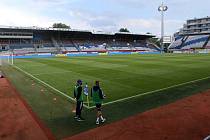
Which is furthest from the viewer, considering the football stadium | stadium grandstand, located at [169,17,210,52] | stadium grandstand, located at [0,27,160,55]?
stadium grandstand, located at [169,17,210,52]

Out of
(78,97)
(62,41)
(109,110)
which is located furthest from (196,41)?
(78,97)

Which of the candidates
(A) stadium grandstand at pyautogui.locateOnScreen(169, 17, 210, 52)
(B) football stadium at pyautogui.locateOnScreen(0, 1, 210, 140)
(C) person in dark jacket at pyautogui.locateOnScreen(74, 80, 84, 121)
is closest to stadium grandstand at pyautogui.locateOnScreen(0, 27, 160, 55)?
(A) stadium grandstand at pyautogui.locateOnScreen(169, 17, 210, 52)

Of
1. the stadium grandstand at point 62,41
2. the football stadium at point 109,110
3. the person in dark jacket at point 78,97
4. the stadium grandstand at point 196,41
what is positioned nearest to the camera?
the football stadium at point 109,110

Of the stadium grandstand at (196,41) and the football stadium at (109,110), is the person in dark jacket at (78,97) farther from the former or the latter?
the stadium grandstand at (196,41)

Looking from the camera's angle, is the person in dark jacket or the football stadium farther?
the person in dark jacket

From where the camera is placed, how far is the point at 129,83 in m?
20.3

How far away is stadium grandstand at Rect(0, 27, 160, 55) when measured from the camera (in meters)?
85.5

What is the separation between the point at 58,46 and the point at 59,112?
8246cm

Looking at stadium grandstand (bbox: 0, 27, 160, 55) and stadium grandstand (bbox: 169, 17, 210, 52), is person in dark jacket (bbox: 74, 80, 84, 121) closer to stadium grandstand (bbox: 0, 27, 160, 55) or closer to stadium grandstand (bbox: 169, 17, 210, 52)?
stadium grandstand (bbox: 0, 27, 160, 55)

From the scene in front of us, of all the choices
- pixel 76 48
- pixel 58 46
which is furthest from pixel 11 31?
pixel 76 48

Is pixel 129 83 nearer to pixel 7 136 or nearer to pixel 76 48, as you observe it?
pixel 7 136

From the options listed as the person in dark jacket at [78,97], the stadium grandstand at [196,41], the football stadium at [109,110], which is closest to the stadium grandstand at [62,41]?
the stadium grandstand at [196,41]

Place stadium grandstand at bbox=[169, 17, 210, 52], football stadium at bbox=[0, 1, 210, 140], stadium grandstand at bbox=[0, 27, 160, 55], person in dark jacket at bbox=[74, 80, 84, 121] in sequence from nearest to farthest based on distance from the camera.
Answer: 1. football stadium at bbox=[0, 1, 210, 140]
2. person in dark jacket at bbox=[74, 80, 84, 121]
3. stadium grandstand at bbox=[0, 27, 160, 55]
4. stadium grandstand at bbox=[169, 17, 210, 52]

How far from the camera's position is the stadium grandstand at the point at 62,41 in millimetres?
85500
